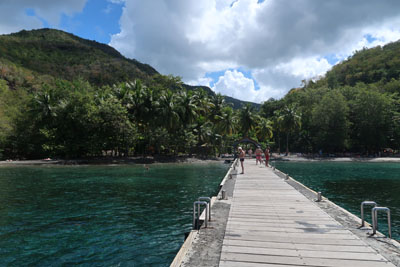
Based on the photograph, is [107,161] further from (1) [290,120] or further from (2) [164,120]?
(1) [290,120]

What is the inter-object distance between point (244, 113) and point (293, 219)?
50923 millimetres

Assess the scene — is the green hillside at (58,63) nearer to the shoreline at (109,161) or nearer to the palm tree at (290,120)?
the palm tree at (290,120)

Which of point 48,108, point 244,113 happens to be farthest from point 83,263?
point 244,113

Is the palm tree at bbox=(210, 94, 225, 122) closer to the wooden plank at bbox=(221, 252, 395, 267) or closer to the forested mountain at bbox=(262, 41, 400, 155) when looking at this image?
the forested mountain at bbox=(262, 41, 400, 155)

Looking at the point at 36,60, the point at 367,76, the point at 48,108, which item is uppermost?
the point at 36,60

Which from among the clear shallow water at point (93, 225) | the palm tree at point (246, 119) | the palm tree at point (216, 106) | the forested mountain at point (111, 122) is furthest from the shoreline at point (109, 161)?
the clear shallow water at point (93, 225)

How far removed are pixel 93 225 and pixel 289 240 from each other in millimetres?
7583

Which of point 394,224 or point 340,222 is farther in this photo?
point 394,224

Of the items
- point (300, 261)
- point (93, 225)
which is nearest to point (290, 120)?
point (93, 225)

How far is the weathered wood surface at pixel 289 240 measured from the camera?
15.9ft

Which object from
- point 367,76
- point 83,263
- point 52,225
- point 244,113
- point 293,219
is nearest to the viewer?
point 83,263

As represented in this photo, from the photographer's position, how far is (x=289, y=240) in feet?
19.4

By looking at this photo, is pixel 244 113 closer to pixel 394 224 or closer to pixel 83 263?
pixel 394 224

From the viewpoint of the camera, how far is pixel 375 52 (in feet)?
374
